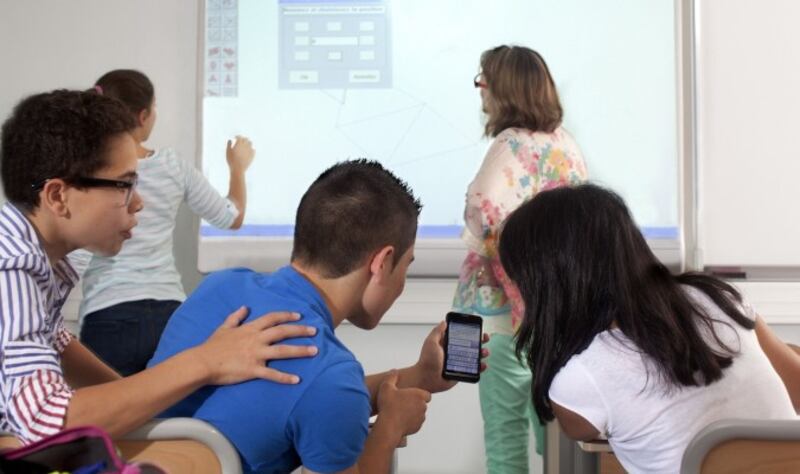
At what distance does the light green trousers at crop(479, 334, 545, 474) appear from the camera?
2.60 metres

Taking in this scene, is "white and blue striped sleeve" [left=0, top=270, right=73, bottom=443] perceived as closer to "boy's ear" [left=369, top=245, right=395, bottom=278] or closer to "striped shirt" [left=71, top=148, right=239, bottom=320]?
"boy's ear" [left=369, top=245, right=395, bottom=278]

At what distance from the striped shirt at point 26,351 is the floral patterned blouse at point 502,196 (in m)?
1.47

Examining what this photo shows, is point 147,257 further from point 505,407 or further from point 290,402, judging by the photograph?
point 290,402

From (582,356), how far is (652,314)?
0.39 ft

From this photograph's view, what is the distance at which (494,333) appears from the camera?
2.60 metres

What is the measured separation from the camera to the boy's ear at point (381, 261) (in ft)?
4.48

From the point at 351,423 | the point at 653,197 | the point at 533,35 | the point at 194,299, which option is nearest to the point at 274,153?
the point at 533,35

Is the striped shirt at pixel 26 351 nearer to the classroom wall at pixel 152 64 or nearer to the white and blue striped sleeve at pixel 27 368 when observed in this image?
the white and blue striped sleeve at pixel 27 368

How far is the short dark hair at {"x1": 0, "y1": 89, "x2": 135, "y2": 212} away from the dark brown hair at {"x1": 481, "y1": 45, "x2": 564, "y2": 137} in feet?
4.79

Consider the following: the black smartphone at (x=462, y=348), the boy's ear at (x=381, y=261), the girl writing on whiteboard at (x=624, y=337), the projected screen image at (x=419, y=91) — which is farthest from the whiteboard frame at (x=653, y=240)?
the boy's ear at (x=381, y=261)

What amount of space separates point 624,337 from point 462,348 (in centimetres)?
33

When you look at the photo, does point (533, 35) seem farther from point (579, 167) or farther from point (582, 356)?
point (582, 356)

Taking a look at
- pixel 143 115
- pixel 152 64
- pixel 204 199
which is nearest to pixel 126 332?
pixel 204 199

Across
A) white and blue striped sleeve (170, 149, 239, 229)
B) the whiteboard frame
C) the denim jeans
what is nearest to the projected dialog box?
the whiteboard frame
